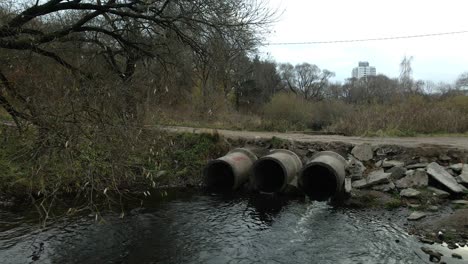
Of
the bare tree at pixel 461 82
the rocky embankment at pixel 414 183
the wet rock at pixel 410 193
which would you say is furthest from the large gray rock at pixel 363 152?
the bare tree at pixel 461 82

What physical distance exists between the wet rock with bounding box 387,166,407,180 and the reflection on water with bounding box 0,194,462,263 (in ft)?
8.34

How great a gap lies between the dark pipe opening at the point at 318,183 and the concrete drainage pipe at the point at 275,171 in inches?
17.7

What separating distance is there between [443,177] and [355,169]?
106 inches

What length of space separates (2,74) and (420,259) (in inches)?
330

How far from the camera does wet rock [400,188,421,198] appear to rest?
12.1 meters

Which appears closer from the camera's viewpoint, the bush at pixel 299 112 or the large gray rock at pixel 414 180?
the large gray rock at pixel 414 180

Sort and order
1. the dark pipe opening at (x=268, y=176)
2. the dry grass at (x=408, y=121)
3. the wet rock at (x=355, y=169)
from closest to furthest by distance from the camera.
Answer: the wet rock at (x=355, y=169) < the dark pipe opening at (x=268, y=176) < the dry grass at (x=408, y=121)

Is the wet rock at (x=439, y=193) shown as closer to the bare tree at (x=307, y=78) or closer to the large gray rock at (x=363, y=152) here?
the large gray rock at (x=363, y=152)

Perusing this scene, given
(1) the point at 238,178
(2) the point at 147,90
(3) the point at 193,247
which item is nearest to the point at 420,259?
(3) the point at 193,247

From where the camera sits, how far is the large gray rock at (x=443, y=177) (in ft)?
39.5

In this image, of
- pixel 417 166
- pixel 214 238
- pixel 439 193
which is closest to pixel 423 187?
pixel 439 193

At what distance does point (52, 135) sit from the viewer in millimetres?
4270

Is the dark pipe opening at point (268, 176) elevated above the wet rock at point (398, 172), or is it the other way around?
the wet rock at point (398, 172)

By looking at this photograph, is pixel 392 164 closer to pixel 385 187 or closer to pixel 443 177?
pixel 385 187
